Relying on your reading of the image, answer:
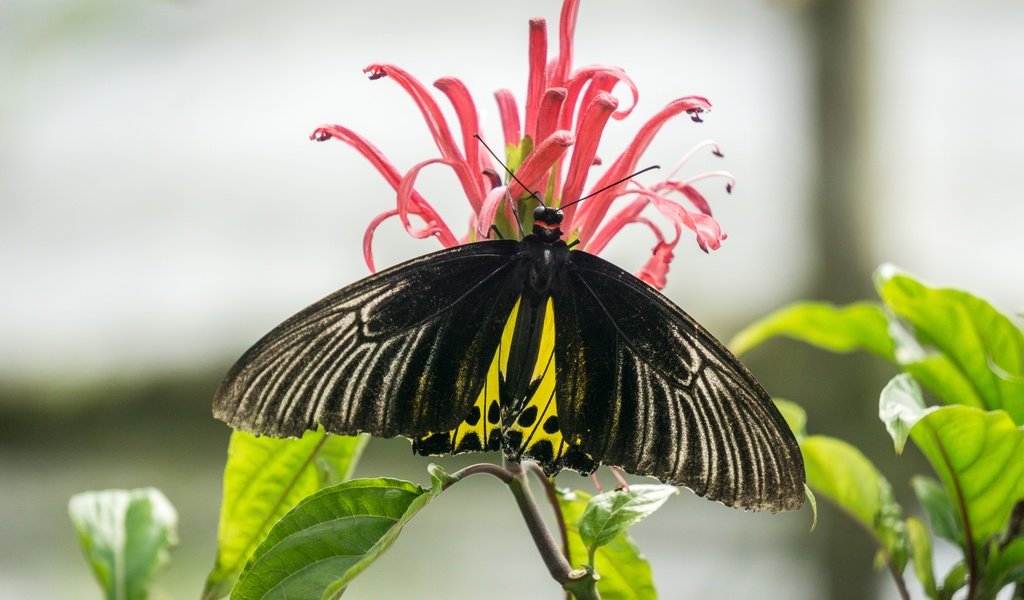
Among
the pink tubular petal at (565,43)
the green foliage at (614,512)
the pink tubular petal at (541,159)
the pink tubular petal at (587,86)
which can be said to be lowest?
the green foliage at (614,512)

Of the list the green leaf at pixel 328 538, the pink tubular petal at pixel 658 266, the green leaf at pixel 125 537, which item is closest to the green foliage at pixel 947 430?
the pink tubular petal at pixel 658 266

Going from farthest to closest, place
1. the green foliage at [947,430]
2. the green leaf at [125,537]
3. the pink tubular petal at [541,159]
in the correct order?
the green leaf at [125,537] → the green foliage at [947,430] → the pink tubular petal at [541,159]

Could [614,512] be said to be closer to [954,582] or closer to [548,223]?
[548,223]

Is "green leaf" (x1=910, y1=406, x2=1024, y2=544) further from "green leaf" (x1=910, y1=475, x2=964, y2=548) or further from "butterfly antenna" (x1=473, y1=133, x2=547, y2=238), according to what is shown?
"butterfly antenna" (x1=473, y1=133, x2=547, y2=238)

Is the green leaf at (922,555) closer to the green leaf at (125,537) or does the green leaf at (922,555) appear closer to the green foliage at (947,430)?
the green foliage at (947,430)

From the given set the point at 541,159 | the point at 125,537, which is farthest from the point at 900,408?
the point at 125,537

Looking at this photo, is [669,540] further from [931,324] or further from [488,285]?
[488,285]

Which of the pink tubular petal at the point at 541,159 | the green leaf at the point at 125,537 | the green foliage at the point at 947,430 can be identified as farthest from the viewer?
the green leaf at the point at 125,537

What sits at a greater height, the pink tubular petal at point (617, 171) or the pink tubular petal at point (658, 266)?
the pink tubular petal at point (617, 171)
